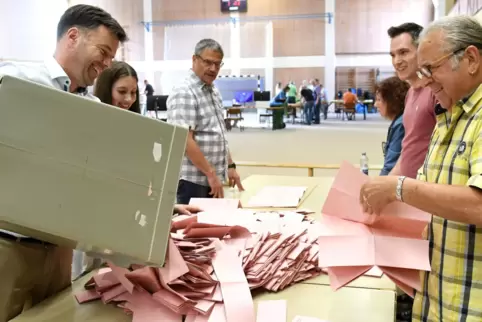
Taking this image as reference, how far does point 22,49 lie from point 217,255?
35.5ft

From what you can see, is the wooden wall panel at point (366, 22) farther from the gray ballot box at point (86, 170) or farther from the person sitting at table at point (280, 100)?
the gray ballot box at point (86, 170)

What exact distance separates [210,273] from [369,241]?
0.41 m

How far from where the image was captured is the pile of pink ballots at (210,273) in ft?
3.68

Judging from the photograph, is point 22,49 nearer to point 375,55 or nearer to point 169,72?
point 169,72

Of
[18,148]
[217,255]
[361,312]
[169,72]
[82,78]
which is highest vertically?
[169,72]

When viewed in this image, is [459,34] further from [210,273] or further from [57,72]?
[57,72]

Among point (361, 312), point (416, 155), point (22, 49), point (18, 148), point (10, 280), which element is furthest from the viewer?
point (22, 49)

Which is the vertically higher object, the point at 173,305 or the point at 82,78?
the point at 82,78

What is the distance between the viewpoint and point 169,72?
16.3 meters

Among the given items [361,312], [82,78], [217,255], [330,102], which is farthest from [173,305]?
[330,102]

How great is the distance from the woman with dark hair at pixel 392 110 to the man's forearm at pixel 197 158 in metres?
1.04

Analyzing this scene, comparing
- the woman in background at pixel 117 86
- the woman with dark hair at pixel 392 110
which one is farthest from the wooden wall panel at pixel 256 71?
the woman in background at pixel 117 86

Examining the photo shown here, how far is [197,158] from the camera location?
8.29 feet

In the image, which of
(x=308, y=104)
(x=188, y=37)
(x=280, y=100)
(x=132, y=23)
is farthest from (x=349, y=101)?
(x=132, y=23)
